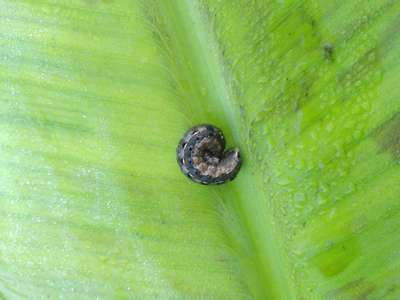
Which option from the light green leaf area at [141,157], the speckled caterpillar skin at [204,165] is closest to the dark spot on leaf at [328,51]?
the light green leaf area at [141,157]

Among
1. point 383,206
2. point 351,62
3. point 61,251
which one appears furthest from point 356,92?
point 61,251

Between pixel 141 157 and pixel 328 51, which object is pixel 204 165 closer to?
pixel 141 157

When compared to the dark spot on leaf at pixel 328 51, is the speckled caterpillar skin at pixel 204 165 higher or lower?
lower

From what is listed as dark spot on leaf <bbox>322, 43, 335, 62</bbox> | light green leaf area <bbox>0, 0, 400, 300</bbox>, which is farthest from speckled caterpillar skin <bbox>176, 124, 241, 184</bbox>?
dark spot on leaf <bbox>322, 43, 335, 62</bbox>

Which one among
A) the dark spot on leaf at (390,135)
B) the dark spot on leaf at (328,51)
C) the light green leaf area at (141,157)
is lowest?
the light green leaf area at (141,157)

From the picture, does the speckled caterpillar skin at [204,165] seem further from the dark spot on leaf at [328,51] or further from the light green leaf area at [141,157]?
the dark spot on leaf at [328,51]

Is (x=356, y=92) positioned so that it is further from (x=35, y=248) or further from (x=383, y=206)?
(x=35, y=248)
